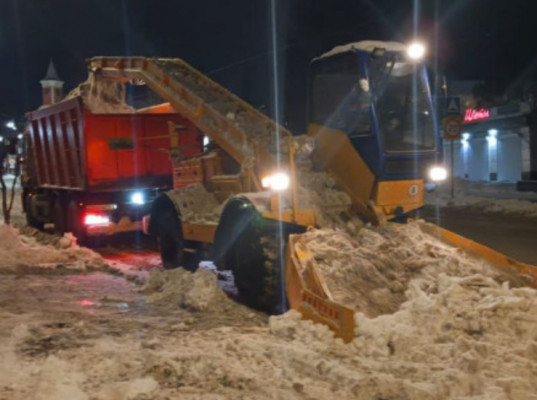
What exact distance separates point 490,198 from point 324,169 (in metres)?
16.1

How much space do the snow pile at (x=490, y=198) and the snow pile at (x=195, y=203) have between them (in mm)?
12048

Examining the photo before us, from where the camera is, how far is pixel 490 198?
2255 cm

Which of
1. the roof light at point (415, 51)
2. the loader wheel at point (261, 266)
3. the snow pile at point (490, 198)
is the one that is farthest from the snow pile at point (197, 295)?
the snow pile at point (490, 198)

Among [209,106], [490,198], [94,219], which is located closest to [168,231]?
[209,106]

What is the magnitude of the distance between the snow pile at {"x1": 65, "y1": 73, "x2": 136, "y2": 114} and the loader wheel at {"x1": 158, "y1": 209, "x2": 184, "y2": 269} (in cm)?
364

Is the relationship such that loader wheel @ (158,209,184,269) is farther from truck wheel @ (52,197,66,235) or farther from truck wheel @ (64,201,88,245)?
truck wheel @ (52,197,66,235)

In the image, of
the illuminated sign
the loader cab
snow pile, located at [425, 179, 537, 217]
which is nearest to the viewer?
the loader cab

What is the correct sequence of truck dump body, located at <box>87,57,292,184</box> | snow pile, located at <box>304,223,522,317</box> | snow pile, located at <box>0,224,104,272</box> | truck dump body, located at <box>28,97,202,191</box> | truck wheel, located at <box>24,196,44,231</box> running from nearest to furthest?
snow pile, located at <box>304,223,522,317</box>, truck dump body, located at <box>87,57,292,184</box>, snow pile, located at <box>0,224,104,272</box>, truck dump body, located at <box>28,97,202,191</box>, truck wheel, located at <box>24,196,44,231</box>

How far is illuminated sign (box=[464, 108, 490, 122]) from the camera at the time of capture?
113ft

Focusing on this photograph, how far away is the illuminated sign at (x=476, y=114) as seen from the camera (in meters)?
34.3

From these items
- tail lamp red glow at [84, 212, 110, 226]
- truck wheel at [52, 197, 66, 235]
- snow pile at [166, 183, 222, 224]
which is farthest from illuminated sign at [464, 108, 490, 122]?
snow pile at [166, 183, 222, 224]

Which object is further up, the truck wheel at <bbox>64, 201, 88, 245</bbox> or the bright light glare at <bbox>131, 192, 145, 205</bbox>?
the bright light glare at <bbox>131, 192, 145, 205</bbox>

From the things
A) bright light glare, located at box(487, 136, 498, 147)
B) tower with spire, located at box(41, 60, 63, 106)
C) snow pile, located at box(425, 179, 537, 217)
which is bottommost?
snow pile, located at box(425, 179, 537, 217)

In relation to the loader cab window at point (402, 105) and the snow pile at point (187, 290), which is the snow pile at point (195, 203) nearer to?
the snow pile at point (187, 290)
